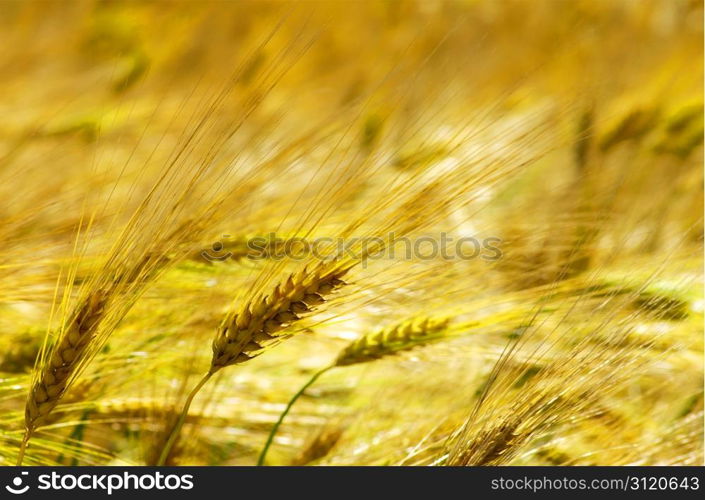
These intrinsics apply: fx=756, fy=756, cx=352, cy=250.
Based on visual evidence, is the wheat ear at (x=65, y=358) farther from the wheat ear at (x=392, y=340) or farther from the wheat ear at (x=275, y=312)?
the wheat ear at (x=392, y=340)

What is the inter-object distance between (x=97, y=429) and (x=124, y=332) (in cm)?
13

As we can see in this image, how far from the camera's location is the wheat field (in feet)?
1.88

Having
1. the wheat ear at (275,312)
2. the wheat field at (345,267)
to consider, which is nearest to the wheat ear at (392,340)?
the wheat field at (345,267)

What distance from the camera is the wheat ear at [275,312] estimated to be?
0.55 meters

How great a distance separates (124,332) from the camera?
0.69m

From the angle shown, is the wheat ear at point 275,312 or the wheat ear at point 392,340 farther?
the wheat ear at point 392,340

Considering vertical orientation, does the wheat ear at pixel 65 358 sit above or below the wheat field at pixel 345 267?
below

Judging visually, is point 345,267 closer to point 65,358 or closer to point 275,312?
point 275,312

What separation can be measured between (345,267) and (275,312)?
0.06 m

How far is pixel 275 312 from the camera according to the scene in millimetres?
551

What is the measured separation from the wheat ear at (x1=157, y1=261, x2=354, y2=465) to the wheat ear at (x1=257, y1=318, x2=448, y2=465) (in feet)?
0.43

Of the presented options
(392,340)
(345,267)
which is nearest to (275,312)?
(345,267)

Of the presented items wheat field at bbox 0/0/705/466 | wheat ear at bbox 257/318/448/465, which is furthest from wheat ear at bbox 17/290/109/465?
wheat ear at bbox 257/318/448/465
